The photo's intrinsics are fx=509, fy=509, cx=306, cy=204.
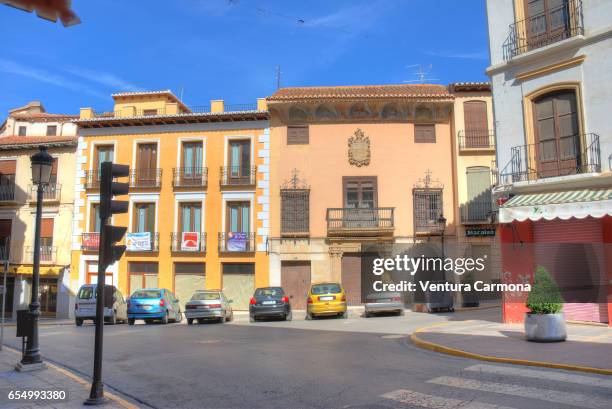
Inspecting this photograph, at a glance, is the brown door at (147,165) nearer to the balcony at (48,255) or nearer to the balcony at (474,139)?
the balcony at (48,255)

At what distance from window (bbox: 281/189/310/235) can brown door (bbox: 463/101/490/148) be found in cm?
937

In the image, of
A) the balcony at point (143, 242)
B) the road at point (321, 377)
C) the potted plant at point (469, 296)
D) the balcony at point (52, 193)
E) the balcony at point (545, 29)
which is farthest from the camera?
the balcony at point (52, 193)

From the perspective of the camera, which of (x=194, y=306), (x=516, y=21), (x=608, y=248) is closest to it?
(x=608, y=248)

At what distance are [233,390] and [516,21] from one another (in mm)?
13578

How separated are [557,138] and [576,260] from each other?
3.40 m

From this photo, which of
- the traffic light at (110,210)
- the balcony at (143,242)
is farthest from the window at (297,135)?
the traffic light at (110,210)

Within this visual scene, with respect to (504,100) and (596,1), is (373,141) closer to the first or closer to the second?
(504,100)

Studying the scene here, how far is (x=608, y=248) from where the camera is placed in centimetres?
1293

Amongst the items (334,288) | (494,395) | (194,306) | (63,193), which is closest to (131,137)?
(63,193)

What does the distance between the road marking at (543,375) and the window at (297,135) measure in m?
21.4

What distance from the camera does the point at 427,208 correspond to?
91.7ft

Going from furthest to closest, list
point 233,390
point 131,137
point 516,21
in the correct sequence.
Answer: point 131,137
point 516,21
point 233,390

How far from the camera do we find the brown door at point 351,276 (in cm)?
2769

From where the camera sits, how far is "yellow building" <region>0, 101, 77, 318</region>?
29516 mm
